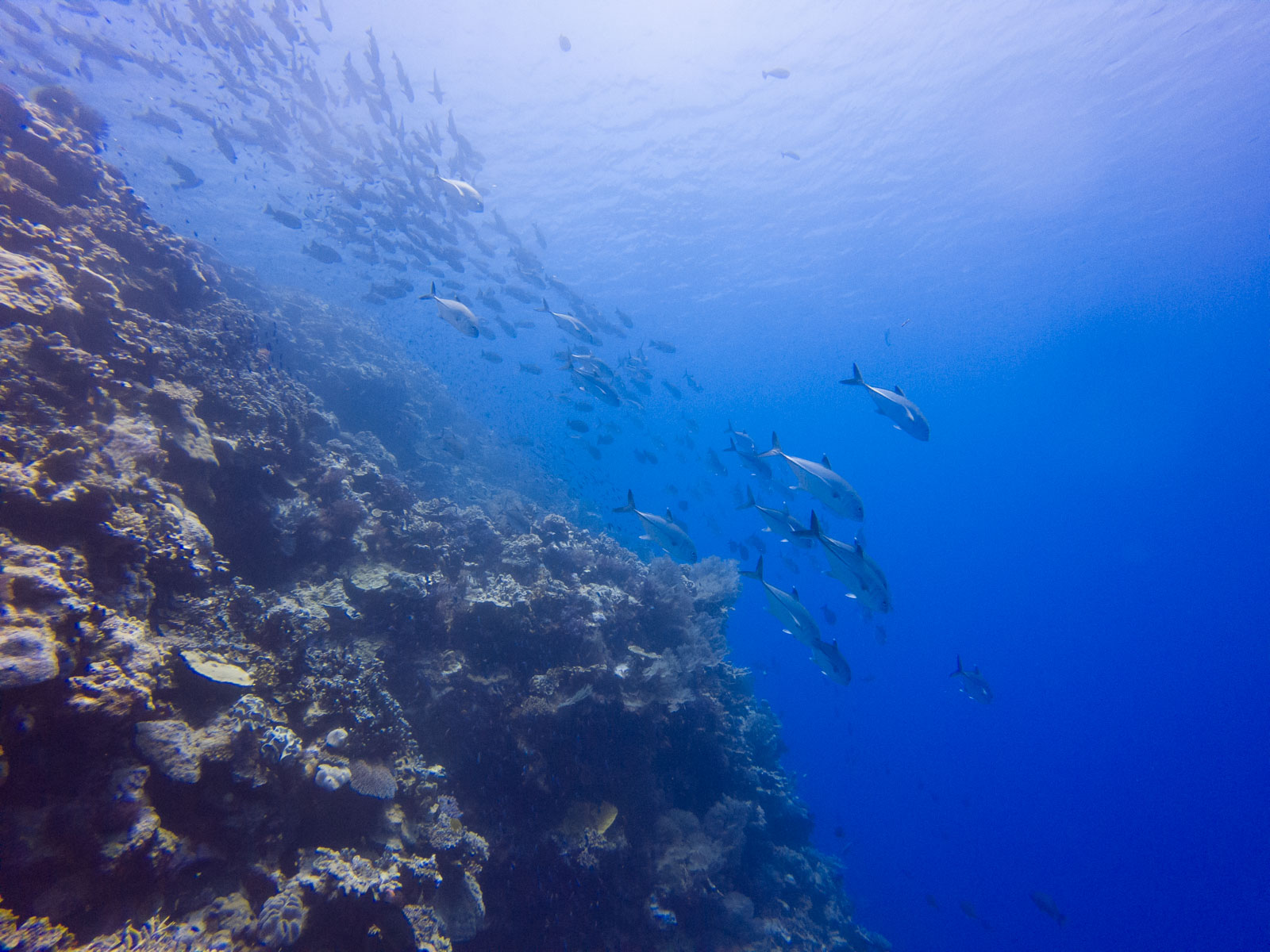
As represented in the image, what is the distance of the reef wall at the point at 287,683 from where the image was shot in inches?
104

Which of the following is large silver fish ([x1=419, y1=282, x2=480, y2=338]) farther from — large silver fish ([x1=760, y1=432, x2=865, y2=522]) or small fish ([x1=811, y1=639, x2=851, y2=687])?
small fish ([x1=811, y1=639, x2=851, y2=687])

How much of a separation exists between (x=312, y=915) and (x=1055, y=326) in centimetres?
7300

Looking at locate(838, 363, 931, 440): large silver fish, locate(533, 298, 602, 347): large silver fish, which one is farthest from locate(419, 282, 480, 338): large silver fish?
locate(838, 363, 931, 440): large silver fish

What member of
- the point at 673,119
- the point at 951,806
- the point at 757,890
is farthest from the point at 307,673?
the point at 951,806

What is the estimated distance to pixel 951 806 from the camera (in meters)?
42.1

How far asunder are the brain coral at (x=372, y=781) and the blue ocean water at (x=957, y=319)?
960cm

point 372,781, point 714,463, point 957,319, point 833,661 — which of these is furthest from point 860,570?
point 957,319

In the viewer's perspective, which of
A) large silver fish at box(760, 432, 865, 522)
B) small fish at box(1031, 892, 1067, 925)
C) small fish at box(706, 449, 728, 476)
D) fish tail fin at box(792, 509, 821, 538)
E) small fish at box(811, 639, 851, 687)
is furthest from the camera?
small fish at box(706, 449, 728, 476)

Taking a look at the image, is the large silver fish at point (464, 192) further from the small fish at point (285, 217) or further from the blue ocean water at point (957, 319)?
the small fish at point (285, 217)

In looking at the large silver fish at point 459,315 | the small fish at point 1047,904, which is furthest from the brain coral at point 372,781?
the small fish at point 1047,904

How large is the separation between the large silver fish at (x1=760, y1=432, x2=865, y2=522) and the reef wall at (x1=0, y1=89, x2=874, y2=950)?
9.78ft

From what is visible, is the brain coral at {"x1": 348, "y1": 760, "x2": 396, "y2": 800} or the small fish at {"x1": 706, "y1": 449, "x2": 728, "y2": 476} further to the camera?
the small fish at {"x1": 706, "y1": 449, "x2": 728, "y2": 476}

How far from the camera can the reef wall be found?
2.65 meters

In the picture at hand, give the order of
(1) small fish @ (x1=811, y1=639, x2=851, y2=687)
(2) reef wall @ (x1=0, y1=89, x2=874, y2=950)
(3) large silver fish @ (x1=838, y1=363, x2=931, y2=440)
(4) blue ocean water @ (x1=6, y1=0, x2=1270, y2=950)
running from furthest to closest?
(4) blue ocean water @ (x1=6, y1=0, x2=1270, y2=950) < (1) small fish @ (x1=811, y1=639, x2=851, y2=687) < (3) large silver fish @ (x1=838, y1=363, x2=931, y2=440) < (2) reef wall @ (x1=0, y1=89, x2=874, y2=950)
